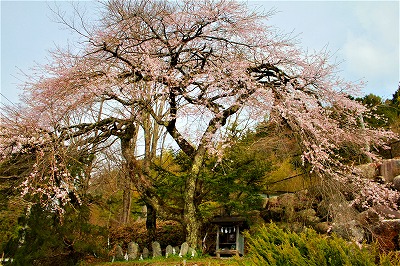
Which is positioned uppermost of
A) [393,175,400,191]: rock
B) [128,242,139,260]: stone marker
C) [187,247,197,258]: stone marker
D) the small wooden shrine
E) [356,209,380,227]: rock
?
[393,175,400,191]: rock

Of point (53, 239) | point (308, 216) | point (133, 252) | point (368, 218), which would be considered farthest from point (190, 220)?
point (368, 218)

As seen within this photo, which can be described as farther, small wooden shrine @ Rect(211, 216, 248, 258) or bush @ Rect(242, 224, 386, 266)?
small wooden shrine @ Rect(211, 216, 248, 258)

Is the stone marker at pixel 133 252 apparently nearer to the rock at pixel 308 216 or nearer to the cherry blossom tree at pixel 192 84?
the cherry blossom tree at pixel 192 84

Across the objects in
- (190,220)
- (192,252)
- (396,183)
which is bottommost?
(192,252)

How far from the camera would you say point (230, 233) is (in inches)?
374

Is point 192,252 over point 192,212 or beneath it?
beneath

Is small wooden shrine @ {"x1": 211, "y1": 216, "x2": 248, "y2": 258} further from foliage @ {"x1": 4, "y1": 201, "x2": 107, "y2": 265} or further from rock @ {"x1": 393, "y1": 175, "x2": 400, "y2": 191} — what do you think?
rock @ {"x1": 393, "y1": 175, "x2": 400, "y2": 191}

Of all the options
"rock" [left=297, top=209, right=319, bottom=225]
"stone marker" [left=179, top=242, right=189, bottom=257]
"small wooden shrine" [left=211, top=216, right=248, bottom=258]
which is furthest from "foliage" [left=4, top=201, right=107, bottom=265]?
"rock" [left=297, top=209, right=319, bottom=225]

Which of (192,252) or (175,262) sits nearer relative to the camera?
(175,262)

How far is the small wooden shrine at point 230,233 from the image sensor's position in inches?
366

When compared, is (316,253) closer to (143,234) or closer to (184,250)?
(184,250)

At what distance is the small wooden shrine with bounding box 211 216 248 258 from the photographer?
366 inches

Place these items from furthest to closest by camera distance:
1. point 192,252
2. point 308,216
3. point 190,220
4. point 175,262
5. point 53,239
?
point 308,216
point 190,220
point 192,252
point 175,262
point 53,239

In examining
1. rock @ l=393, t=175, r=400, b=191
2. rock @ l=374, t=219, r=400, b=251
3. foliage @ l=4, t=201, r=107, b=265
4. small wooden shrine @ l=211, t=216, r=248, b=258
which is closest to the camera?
foliage @ l=4, t=201, r=107, b=265
